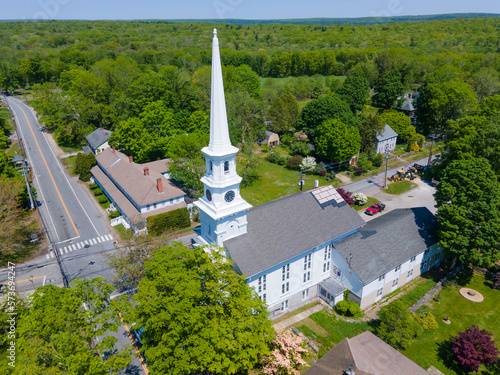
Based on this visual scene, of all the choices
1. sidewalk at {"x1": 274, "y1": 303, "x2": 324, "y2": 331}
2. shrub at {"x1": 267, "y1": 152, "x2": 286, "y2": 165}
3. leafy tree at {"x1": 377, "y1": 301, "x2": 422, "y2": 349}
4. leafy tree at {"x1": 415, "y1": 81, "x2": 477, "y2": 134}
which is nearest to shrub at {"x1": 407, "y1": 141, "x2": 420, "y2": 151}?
leafy tree at {"x1": 415, "y1": 81, "x2": 477, "y2": 134}

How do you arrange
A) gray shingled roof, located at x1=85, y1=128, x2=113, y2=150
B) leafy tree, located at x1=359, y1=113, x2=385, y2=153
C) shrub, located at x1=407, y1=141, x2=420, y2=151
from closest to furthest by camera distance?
1. leafy tree, located at x1=359, y1=113, x2=385, y2=153
2. gray shingled roof, located at x1=85, y1=128, x2=113, y2=150
3. shrub, located at x1=407, y1=141, x2=420, y2=151

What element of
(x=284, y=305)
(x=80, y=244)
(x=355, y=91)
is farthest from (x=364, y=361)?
(x=355, y=91)

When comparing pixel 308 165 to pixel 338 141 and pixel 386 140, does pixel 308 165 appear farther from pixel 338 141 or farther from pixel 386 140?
pixel 386 140

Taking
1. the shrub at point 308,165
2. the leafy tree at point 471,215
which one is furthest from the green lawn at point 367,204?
the leafy tree at point 471,215

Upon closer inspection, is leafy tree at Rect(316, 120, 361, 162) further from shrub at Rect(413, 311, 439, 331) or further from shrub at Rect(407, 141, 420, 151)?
shrub at Rect(413, 311, 439, 331)

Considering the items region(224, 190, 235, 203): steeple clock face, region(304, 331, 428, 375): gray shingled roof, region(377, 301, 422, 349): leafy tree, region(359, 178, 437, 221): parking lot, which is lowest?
region(359, 178, 437, 221): parking lot

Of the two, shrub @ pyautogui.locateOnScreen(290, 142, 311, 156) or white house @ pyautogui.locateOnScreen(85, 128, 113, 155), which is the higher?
white house @ pyautogui.locateOnScreen(85, 128, 113, 155)

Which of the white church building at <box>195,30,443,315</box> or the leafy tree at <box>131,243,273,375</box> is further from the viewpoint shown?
the white church building at <box>195,30,443,315</box>

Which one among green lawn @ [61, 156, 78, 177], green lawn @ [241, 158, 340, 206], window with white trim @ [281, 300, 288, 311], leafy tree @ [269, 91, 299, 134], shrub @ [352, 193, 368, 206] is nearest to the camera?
window with white trim @ [281, 300, 288, 311]
